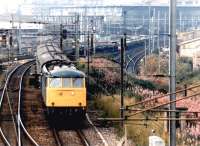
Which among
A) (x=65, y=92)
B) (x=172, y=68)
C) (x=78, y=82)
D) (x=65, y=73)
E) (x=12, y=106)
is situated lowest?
(x=12, y=106)

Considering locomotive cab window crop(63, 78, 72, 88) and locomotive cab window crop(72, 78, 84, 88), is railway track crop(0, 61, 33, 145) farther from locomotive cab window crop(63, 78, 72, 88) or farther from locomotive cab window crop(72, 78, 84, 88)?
locomotive cab window crop(72, 78, 84, 88)

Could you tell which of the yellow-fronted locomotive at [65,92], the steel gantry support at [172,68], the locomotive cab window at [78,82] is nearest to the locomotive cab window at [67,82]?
the yellow-fronted locomotive at [65,92]

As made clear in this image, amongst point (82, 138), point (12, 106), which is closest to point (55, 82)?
point (82, 138)

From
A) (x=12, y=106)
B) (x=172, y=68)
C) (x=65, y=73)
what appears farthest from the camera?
(x=12, y=106)

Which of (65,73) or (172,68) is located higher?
(172,68)

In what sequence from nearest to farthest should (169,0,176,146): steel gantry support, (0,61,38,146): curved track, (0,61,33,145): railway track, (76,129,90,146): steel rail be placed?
(169,0,176,146): steel gantry support < (76,129,90,146): steel rail < (0,61,38,146): curved track < (0,61,33,145): railway track

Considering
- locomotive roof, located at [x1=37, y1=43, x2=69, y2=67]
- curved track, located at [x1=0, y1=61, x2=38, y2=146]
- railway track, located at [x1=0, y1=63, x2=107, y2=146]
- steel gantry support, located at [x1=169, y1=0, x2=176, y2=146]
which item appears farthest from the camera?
locomotive roof, located at [x1=37, y1=43, x2=69, y2=67]

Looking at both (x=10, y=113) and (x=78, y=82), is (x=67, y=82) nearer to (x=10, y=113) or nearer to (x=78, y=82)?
(x=78, y=82)

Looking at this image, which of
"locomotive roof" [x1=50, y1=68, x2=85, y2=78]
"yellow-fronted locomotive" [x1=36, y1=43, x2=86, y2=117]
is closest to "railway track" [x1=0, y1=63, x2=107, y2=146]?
"yellow-fronted locomotive" [x1=36, y1=43, x2=86, y2=117]

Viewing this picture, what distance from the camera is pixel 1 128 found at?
72.7 feet

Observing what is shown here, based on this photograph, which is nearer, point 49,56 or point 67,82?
point 67,82

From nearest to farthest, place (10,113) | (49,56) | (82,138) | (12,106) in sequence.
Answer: (82,138), (10,113), (12,106), (49,56)

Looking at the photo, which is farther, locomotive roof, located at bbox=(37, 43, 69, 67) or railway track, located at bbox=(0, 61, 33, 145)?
locomotive roof, located at bbox=(37, 43, 69, 67)

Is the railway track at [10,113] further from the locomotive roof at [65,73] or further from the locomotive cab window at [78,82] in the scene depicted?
the locomotive cab window at [78,82]
